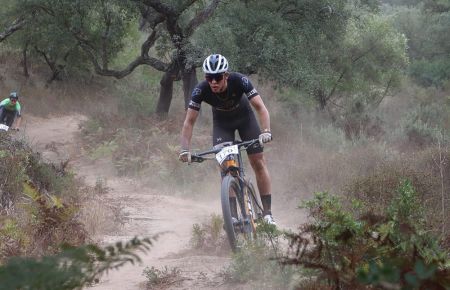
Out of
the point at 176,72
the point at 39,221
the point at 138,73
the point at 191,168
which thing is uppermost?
the point at 138,73

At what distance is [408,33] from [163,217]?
3589 cm

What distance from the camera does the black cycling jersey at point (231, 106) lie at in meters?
6.25

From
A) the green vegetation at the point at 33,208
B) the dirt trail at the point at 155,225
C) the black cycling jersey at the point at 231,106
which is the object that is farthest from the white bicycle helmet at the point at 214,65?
the green vegetation at the point at 33,208

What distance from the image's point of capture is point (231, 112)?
6480 mm

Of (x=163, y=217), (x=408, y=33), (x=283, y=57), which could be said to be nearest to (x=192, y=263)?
(x=163, y=217)

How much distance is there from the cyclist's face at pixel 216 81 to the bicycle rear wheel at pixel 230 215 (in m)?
0.94

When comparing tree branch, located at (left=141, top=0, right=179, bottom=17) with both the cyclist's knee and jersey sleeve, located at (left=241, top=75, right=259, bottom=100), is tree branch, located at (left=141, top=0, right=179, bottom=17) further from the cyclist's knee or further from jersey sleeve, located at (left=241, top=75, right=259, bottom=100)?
the cyclist's knee

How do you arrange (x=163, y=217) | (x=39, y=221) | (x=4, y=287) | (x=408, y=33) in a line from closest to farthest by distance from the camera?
(x=4, y=287) → (x=39, y=221) → (x=163, y=217) → (x=408, y=33)

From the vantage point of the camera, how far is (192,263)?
5527mm

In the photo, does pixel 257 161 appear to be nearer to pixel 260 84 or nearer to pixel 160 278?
pixel 160 278

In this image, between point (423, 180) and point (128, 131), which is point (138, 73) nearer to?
point (128, 131)

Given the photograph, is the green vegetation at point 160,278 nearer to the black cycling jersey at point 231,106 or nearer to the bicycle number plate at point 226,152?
the bicycle number plate at point 226,152

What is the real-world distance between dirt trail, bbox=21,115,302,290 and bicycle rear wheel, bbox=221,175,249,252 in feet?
0.97

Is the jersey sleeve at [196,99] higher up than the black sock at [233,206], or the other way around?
the jersey sleeve at [196,99]
